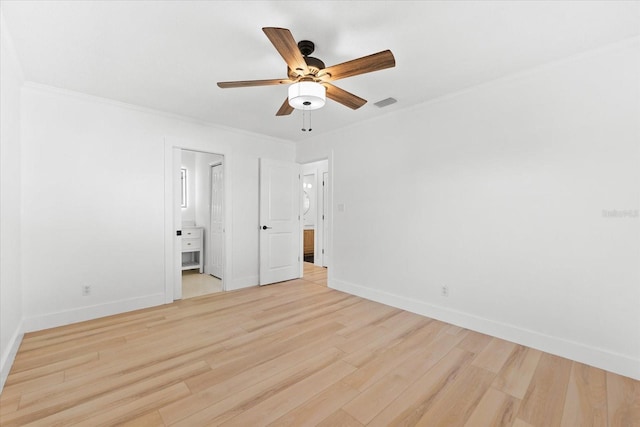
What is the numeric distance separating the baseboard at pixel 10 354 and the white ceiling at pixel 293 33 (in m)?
2.41

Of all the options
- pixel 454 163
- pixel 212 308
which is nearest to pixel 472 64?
pixel 454 163

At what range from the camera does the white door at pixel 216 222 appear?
5.14 meters

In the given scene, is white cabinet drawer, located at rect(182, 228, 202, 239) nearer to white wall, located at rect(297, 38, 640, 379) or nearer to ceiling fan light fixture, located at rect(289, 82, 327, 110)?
white wall, located at rect(297, 38, 640, 379)

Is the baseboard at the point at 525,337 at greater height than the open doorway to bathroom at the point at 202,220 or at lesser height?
lesser

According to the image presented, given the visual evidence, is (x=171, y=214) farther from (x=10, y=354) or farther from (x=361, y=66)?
(x=361, y=66)

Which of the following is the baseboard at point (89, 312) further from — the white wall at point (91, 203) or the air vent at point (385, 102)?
the air vent at point (385, 102)

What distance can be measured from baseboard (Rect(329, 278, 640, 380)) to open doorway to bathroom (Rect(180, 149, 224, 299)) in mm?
2953

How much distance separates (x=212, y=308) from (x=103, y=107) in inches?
107

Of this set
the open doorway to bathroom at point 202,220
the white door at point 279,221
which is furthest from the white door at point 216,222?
the white door at point 279,221

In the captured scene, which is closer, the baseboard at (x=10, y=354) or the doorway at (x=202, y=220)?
the baseboard at (x=10, y=354)

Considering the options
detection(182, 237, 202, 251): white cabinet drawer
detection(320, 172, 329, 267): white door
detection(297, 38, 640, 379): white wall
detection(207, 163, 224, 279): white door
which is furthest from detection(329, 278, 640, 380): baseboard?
detection(182, 237, 202, 251): white cabinet drawer

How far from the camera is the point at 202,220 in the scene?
576cm

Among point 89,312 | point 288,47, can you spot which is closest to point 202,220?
point 89,312

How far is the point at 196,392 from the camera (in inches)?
77.5
